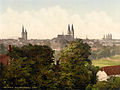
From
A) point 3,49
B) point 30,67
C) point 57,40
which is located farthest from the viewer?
point 57,40

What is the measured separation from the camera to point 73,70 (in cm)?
1970

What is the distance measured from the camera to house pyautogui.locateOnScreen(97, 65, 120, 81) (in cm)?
2181

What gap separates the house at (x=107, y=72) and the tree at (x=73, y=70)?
2.28 meters

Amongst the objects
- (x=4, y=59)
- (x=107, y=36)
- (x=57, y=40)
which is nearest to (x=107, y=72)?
(x=107, y=36)

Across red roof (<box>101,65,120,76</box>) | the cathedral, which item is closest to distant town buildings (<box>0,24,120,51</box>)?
the cathedral

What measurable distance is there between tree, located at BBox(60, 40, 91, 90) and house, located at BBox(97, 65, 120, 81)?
228 cm

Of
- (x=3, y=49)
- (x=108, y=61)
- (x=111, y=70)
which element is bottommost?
(x=111, y=70)

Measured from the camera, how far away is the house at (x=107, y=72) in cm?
2181

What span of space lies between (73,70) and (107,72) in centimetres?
434

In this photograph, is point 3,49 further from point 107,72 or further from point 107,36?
point 107,36

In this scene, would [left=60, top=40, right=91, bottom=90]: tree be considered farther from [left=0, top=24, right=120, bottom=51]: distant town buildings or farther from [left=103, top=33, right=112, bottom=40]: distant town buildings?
[left=103, top=33, right=112, bottom=40]: distant town buildings

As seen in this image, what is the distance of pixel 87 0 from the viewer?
21.2 meters

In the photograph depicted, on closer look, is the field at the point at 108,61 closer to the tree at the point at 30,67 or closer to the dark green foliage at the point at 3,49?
the tree at the point at 30,67

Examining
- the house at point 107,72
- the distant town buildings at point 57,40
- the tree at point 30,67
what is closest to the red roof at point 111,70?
the house at point 107,72
